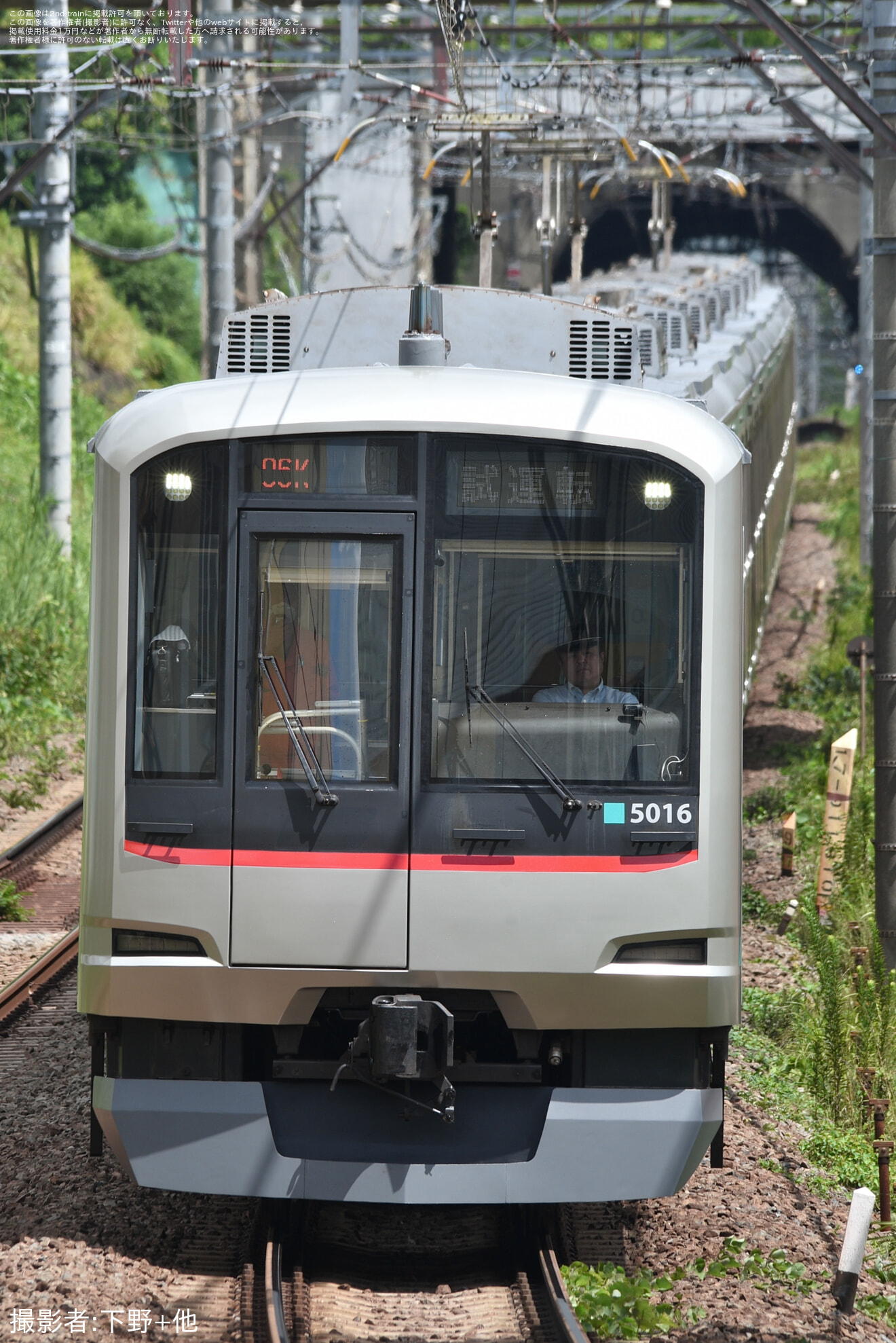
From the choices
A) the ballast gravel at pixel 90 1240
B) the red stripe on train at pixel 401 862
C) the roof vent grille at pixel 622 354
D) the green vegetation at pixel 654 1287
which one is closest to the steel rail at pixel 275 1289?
the ballast gravel at pixel 90 1240

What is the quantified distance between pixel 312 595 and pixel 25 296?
2602 centimetres

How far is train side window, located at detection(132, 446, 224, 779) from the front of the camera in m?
5.14

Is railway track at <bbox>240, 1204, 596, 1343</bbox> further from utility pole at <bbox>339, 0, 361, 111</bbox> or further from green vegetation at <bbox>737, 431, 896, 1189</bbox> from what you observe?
utility pole at <bbox>339, 0, 361, 111</bbox>

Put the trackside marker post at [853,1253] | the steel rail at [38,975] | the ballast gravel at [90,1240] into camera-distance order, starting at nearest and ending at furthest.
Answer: the ballast gravel at [90,1240]
the trackside marker post at [853,1253]
the steel rail at [38,975]

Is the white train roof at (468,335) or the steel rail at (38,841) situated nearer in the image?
the white train roof at (468,335)

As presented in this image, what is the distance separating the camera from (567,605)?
520cm

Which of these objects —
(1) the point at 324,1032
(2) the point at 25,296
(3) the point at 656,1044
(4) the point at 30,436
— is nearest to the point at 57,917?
(1) the point at 324,1032

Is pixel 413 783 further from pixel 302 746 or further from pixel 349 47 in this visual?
pixel 349 47

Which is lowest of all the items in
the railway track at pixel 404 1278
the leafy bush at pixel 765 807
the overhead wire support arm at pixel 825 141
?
the railway track at pixel 404 1278

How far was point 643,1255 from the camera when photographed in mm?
5457

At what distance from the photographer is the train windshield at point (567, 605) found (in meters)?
5.15

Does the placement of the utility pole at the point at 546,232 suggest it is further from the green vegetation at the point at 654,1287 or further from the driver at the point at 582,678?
the green vegetation at the point at 654,1287

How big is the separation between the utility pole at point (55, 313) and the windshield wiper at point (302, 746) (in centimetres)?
1267

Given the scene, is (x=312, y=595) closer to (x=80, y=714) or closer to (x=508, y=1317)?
(x=508, y=1317)
